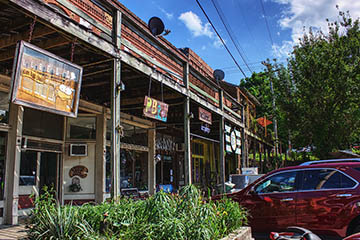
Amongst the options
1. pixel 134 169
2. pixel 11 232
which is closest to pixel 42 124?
pixel 11 232

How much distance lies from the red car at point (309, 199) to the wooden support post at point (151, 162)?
6971 millimetres

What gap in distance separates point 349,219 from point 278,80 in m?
13.9

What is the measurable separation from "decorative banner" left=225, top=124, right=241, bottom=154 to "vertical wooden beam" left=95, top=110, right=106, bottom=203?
5.56 meters

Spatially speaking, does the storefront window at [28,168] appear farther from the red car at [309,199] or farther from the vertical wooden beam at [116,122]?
the red car at [309,199]

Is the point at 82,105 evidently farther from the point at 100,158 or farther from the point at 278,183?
the point at 278,183

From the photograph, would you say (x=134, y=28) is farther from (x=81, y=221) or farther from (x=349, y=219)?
(x=349, y=219)

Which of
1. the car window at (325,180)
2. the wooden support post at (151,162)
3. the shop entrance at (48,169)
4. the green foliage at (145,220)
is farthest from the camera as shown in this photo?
the wooden support post at (151,162)

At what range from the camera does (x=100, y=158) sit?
1050cm

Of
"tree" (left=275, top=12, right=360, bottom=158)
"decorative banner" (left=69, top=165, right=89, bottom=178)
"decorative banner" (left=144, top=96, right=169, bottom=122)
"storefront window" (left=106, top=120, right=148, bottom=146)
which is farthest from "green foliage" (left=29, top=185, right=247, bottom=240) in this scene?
"tree" (left=275, top=12, right=360, bottom=158)

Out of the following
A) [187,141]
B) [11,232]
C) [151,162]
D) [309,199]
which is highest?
[187,141]

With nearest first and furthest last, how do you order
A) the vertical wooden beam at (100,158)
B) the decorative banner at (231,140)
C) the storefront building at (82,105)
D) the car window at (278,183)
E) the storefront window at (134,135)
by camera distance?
the storefront building at (82,105) < the car window at (278,183) < the vertical wooden beam at (100,158) < the storefront window at (134,135) < the decorative banner at (231,140)

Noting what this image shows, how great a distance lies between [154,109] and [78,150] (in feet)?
12.0

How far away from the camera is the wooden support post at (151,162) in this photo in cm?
1341

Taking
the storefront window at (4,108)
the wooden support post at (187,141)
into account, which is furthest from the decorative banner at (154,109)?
the storefront window at (4,108)
